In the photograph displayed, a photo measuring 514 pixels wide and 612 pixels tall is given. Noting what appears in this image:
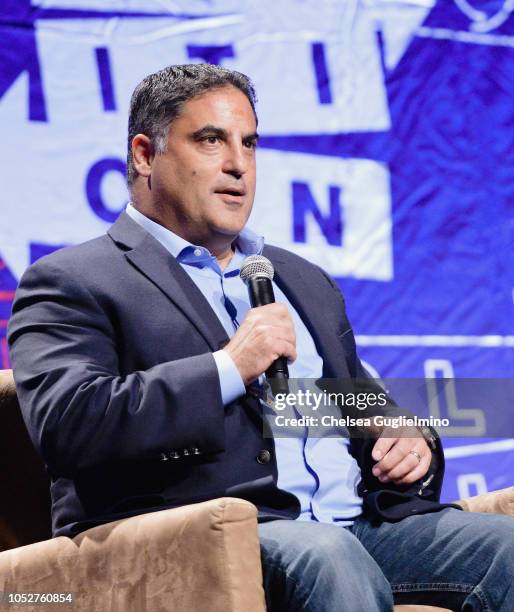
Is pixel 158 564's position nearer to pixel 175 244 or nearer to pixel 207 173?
pixel 175 244

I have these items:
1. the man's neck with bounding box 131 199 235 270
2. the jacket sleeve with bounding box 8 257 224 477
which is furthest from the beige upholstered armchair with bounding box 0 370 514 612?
Result: the man's neck with bounding box 131 199 235 270

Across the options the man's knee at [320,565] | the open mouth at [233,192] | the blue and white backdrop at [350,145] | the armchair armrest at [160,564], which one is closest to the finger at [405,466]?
the man's knee at [320,565]

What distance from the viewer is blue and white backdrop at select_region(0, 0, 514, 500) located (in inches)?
104

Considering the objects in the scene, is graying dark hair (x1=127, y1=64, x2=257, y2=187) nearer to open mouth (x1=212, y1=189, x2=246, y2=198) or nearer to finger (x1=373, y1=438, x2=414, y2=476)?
open mouth (x1=212, y1=189, x2=246, y2=198)

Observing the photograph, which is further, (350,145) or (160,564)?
(350,145)

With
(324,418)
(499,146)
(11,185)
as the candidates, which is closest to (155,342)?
(324,418)

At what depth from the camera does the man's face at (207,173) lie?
6.79 ft

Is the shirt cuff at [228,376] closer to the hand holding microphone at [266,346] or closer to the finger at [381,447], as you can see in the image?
the hand holding microphone at [266,346]

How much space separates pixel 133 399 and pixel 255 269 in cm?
34

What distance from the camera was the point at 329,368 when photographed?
2025mm

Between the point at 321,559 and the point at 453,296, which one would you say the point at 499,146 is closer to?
the point at 453,296

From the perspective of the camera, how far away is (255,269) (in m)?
1.86

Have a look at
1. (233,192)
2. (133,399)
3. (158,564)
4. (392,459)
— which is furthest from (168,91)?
(158,564)

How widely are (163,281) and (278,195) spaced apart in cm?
95
